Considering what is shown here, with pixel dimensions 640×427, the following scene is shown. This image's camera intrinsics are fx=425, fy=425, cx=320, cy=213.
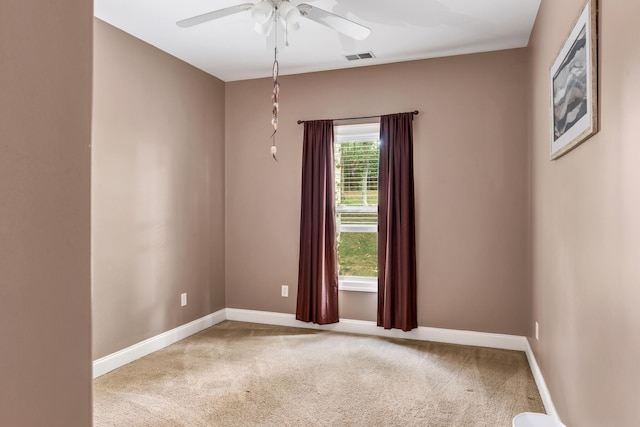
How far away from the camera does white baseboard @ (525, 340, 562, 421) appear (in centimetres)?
245

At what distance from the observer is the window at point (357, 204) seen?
14.0ft

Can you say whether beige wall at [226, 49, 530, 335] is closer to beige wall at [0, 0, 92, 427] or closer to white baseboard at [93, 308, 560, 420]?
white baseboard at [93, 308, 560, 420]

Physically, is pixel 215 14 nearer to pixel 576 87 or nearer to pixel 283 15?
pixel 283 15

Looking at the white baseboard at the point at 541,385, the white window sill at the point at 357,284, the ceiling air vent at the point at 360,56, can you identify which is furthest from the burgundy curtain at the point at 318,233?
the white baseboard at the point at 541,385

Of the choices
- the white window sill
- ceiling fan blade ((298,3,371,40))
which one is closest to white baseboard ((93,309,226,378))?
the white window sill

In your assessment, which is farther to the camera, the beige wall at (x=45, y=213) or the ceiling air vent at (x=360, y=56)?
the ceiling air vent at (x=360, y=56)

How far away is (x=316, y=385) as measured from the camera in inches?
117

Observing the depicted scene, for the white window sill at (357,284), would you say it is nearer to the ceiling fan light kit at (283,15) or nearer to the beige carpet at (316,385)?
the beige carpet at (316,385)

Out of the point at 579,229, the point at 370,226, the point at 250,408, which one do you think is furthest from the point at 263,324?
the point at 579,229

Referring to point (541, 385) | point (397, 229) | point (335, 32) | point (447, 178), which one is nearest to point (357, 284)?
point (397, 229)

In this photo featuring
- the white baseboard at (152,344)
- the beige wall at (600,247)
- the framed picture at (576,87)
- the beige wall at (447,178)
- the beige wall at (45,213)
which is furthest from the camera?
the beige wall at (447,178)

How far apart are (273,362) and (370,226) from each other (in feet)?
5.33

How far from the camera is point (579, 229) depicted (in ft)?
6.22

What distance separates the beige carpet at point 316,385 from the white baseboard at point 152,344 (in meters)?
0.07
